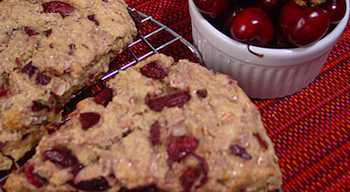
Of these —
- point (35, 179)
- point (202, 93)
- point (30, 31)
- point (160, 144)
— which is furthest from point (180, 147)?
point (30, 31)

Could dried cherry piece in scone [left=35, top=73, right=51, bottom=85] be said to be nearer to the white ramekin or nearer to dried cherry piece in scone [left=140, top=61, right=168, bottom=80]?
dried cherry piece in scone [left=140, top=61, right=168, bottom=80]

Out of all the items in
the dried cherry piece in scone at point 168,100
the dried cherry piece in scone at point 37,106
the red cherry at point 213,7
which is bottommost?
the dried cherry piece in scone at point 37,106

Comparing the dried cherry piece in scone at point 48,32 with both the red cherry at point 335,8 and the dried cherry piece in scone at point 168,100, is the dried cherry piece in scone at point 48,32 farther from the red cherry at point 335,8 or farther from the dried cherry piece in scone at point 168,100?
the red cherry at point 335,8

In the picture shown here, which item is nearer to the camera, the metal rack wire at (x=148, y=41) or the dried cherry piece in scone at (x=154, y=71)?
the dried cherry piece in scone at (x=154, y=71)

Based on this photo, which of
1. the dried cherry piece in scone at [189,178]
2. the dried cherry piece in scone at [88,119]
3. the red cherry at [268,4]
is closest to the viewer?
the dried cherry piece in scone at [189,178]

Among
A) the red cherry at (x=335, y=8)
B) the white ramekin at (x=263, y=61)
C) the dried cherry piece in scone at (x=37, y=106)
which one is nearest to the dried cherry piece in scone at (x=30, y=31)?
the dried cherry piece in scone at (x=37, y=106)

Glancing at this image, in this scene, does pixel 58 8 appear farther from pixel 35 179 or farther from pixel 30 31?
pixel 35 179

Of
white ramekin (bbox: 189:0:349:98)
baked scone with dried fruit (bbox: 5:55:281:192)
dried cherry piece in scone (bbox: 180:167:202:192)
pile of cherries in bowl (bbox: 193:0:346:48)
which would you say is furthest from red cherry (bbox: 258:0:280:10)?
dried cherry piece in scone (bbox: 180:167:202:192)

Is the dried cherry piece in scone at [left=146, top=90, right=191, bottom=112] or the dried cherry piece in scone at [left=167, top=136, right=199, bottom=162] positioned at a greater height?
the dried cherry piece in scone at [left=146, top=90, right=191, bottom=112]

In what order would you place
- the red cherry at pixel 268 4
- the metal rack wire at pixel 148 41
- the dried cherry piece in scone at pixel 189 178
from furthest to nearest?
1. the metal rack wire at pixel 148 41
2. the red cherry at pixel 268 4
3. the dried cherry piece in scone at pixel 189 178
